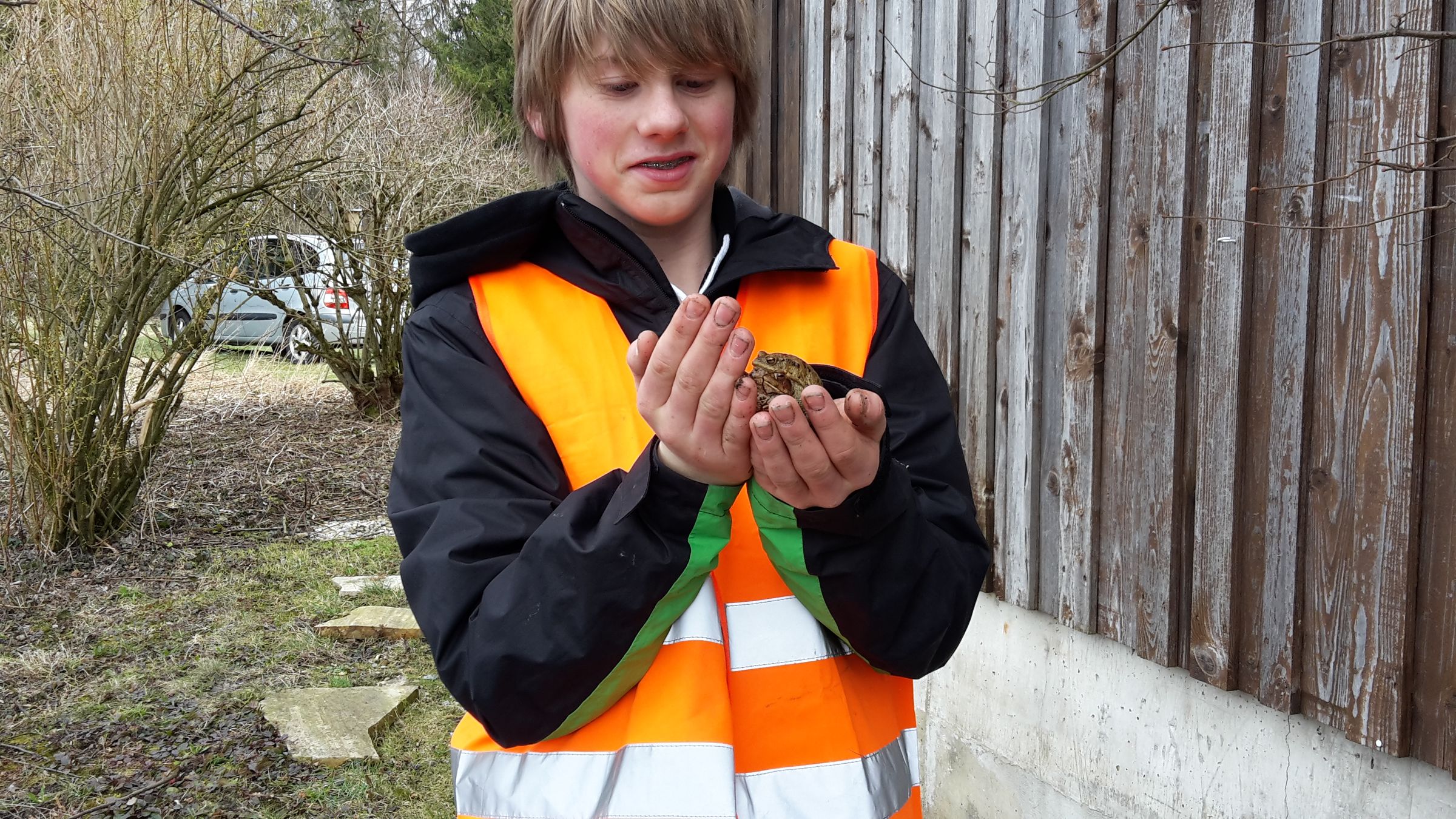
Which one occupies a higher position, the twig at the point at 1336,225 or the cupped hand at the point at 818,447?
the twig at the point at 1336,225

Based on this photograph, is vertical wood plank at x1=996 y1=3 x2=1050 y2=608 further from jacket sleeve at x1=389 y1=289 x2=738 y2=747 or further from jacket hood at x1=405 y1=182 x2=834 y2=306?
jacket sleeve at x1=389 y1=289 x2=738 y2=747

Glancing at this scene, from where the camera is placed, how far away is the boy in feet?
4.50

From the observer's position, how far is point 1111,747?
312 centimetres

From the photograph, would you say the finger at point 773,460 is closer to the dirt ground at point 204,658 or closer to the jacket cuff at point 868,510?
the jacket cuff at point 868,510

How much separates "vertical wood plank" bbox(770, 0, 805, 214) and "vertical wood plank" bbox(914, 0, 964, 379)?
0.91 m

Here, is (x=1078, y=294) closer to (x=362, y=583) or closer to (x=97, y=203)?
(x=362, y=583)

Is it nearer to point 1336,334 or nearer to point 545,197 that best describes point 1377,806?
point 1336,334

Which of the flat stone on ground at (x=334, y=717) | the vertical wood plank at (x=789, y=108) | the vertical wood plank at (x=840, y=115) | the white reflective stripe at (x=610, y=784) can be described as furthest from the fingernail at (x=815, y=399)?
the flat stone on ground at (x=334, y=717)

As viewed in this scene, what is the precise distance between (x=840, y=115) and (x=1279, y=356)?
2.20 m

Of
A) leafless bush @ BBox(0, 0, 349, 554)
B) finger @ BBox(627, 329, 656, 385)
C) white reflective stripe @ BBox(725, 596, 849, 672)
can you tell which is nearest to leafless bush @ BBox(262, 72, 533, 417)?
leafless bush @ BBox(0, 0, 349, 554)

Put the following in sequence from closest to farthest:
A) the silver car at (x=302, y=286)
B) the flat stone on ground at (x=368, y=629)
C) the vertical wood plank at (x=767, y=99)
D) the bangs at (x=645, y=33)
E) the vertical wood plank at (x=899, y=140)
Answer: the bangs at (x=645, y=33)
the vertical wood plank at (x=899, y=140)
the vertical wood plank at (x=767, y=99)
the flat stone on ground at (x=368, y=629)
the silver car at (x=302, y=286)

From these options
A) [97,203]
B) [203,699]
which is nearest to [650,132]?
[203,699]

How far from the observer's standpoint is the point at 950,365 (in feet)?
12.1

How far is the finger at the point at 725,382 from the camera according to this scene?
4.09 feet
